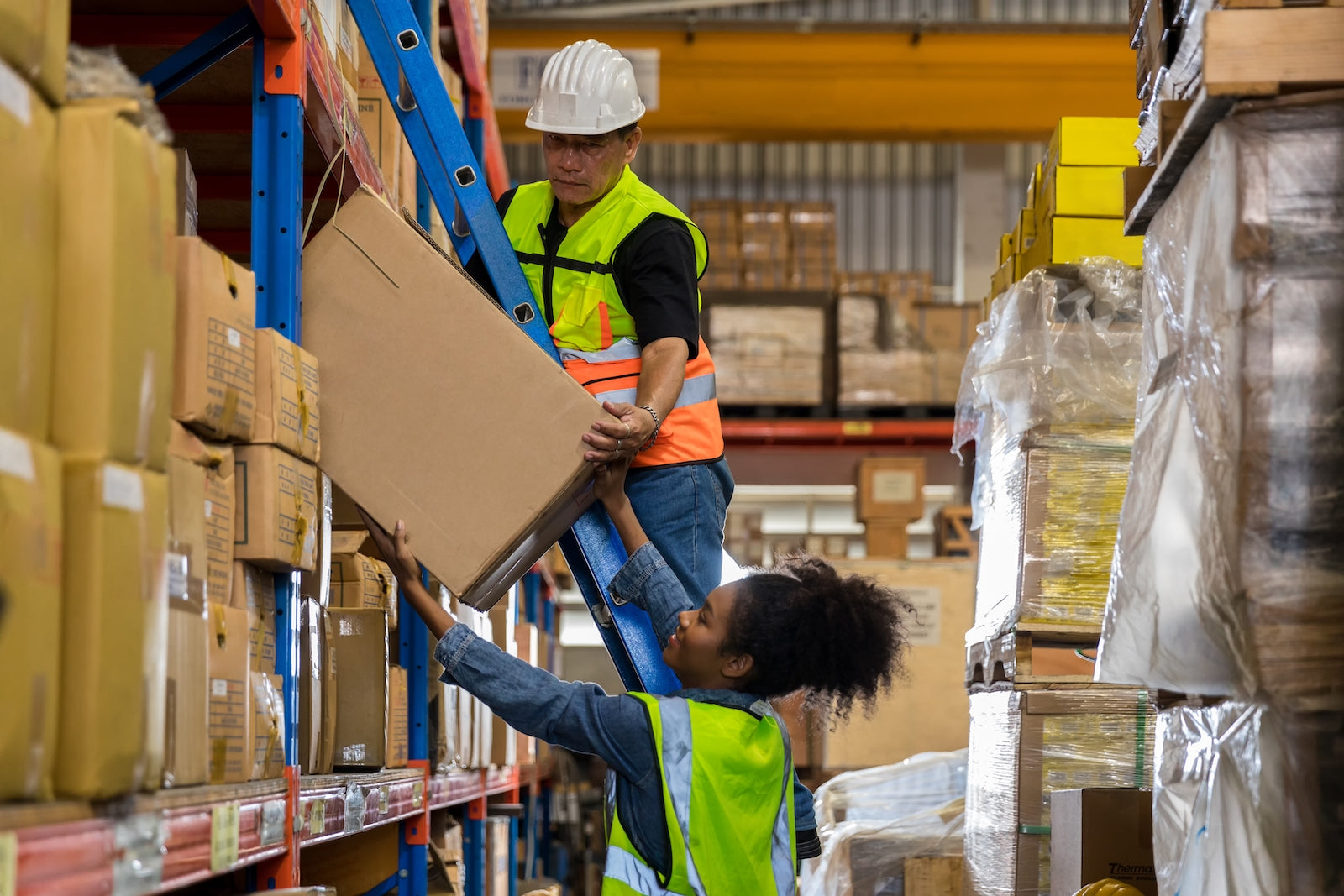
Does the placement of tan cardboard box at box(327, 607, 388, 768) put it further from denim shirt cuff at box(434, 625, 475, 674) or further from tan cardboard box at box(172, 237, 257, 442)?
tan cardboard box at box(172, 237, 257, 442)

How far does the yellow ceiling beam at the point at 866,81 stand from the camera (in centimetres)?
902

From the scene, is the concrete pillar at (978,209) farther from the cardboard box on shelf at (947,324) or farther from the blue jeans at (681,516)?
the blue jeans at (681,516)

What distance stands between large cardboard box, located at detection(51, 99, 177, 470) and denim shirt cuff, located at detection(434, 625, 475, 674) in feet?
3.60

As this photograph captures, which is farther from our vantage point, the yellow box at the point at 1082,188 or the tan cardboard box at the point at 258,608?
the yellow box at the point at 1082,188

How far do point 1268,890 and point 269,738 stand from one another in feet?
4.68

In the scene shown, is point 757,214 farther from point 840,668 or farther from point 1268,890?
point 1268,890

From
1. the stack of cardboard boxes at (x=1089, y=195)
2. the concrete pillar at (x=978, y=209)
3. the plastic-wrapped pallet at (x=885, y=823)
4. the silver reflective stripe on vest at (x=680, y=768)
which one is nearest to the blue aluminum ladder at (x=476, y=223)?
the silver reflective stripe on vest at (x=680, y=768)

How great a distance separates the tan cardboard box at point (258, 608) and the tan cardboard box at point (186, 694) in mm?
324

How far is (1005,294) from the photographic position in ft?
13.8

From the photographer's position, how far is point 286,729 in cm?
225

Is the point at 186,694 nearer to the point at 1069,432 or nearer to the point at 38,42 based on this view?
the point at 38,42

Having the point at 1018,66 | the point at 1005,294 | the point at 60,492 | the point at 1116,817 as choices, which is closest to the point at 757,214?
the point at 1018,66

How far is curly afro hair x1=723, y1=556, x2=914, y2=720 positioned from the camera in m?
2.48

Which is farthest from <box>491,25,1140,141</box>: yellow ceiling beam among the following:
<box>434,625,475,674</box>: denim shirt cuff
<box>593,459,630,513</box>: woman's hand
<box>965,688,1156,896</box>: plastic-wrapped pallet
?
<box>434,625,475,674</box>: denim shirt cuff
